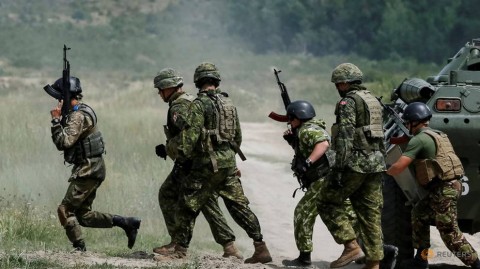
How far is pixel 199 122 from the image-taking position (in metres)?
10.1

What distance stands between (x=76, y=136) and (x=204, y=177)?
1139mm

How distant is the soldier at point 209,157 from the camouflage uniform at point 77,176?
810 mm

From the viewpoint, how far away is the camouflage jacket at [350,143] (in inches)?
382

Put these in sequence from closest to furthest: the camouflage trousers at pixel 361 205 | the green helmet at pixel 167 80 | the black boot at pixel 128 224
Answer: the camouflage trousers at pixel 361 205 → the green helmet at pixel 167 80 → the black boot at pixel 128 224

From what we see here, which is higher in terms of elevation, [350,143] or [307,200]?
[350,143]

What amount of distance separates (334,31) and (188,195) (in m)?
58.2

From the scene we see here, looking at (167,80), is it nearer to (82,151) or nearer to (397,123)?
(82,151)

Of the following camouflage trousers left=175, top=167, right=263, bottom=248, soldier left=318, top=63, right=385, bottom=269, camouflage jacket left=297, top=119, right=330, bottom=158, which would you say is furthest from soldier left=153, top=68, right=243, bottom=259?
soldier left=318, top=63, right=385, bottom=269

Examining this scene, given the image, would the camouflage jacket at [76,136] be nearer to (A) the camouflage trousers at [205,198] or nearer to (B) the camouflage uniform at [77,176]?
(B) the camouflage uniform at [77,176]

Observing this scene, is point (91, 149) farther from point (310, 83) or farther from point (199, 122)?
point (310, 83)

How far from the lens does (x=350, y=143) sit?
31.9 feet

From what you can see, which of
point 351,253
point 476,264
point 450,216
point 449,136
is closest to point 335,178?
point 351,253

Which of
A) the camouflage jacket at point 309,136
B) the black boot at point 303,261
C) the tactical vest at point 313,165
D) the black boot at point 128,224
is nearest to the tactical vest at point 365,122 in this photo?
the camouflage jacket at point 309,136

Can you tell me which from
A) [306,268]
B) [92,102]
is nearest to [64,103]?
[306,268]
